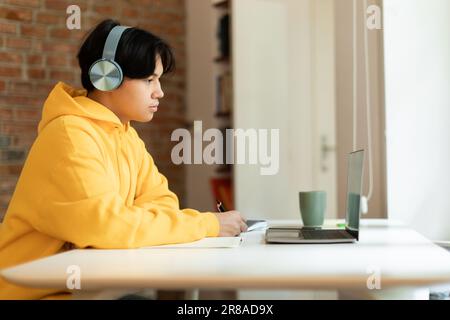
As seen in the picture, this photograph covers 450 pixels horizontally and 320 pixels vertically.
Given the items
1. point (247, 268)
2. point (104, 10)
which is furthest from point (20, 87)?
point (247, 268)

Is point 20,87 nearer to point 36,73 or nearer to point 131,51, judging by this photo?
point 36,73

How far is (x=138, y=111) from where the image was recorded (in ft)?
4.50

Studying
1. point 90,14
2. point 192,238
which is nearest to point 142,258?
point 192,238

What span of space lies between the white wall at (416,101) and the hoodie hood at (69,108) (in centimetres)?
97

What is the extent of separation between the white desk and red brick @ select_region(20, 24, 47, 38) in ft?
7.40

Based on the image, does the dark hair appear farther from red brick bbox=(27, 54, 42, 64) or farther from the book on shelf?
the book on shelf

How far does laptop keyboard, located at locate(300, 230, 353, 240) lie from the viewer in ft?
3.90

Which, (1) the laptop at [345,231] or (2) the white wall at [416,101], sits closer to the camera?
(1) the laptop at [345,231]

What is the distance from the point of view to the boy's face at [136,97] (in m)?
1.35

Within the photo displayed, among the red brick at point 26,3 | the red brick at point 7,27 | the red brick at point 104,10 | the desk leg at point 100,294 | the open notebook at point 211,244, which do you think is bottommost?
the desk leg at point 100,294

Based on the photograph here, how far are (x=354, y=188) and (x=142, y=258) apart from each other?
56 cm

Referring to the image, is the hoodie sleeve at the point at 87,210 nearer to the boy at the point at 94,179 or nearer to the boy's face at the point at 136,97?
the boy at the point at 94,179

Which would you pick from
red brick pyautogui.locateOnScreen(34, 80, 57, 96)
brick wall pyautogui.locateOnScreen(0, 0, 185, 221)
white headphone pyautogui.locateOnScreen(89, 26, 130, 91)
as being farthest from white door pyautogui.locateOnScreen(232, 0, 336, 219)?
white headphone pyautogui.locateOnScreen(89, 26, 130, 91)

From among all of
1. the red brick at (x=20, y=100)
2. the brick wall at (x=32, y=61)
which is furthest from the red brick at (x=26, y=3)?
the red brick at (x=20, y=100)
